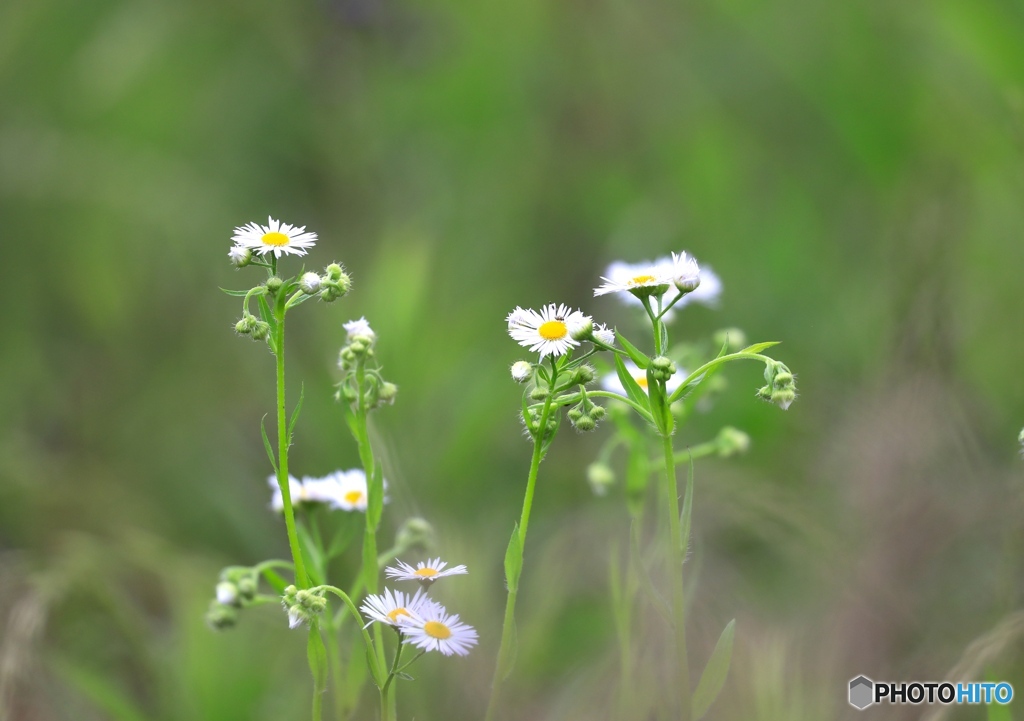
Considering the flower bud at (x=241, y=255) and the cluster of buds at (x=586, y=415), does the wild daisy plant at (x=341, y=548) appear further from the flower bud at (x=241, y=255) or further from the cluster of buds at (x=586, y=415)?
the cluster of buds at (x=586, y=415)

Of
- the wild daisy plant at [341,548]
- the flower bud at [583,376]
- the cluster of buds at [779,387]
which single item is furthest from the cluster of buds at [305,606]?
the cluster of buds at [779,387]

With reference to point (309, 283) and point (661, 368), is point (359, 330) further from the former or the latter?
point (661, 368)

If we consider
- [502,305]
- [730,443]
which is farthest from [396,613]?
[502,305]

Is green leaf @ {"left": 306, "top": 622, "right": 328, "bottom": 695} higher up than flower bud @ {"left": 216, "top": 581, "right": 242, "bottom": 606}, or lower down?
lower down

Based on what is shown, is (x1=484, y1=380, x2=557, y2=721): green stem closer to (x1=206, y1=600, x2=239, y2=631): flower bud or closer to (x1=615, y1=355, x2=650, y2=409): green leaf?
(x1=615, y1=355, x2=650, y2=409): green leaf

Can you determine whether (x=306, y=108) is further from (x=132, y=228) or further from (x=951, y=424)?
(x=951, y=424)

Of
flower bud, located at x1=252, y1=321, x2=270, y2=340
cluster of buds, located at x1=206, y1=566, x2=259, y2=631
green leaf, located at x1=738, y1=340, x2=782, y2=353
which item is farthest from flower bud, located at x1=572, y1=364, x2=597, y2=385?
cluster of buds, located at x1=206, y1=566, x2=259, y2=631
